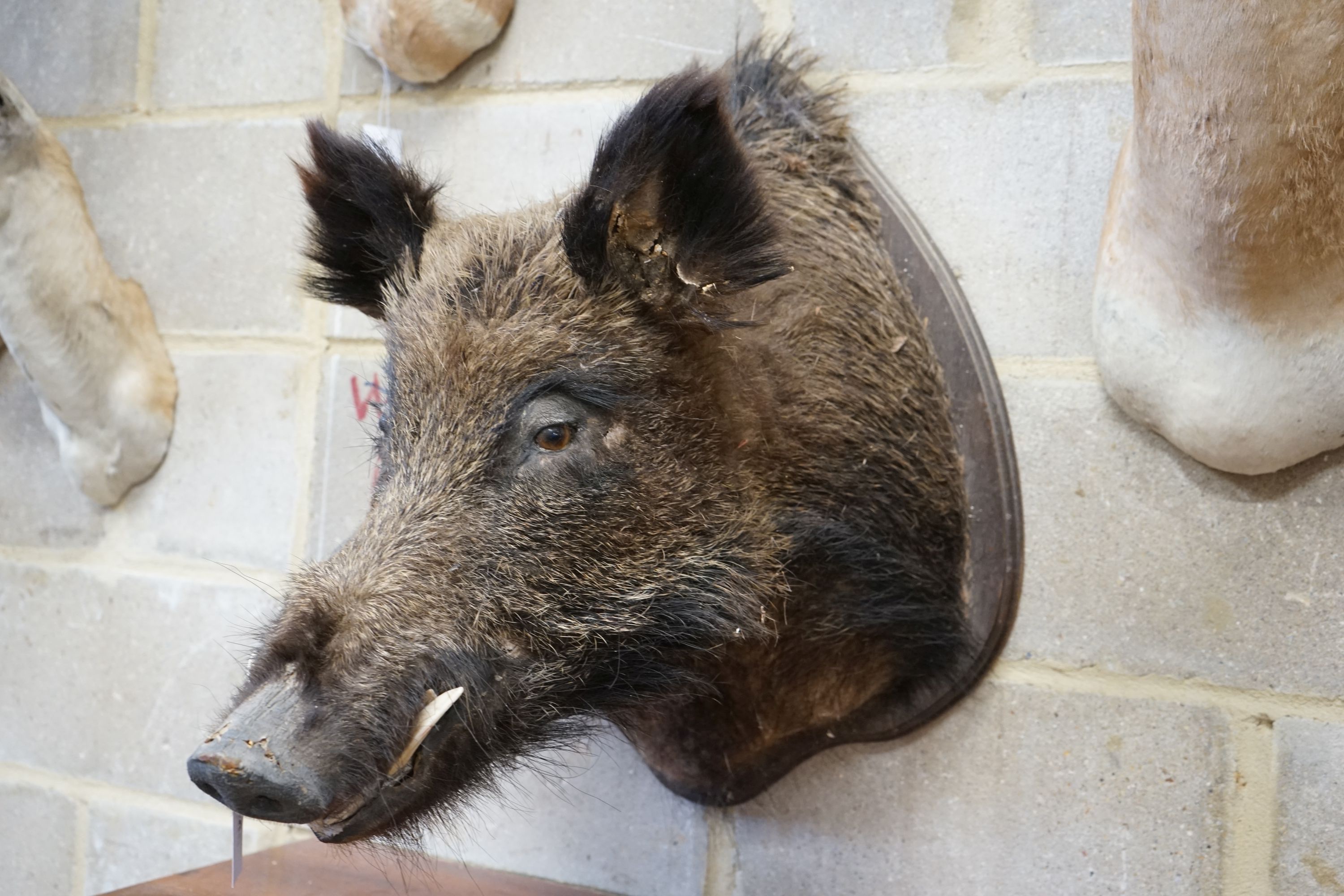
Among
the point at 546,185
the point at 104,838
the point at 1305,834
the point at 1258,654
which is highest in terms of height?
the point at 546,185

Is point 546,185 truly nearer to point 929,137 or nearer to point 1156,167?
point 929,137

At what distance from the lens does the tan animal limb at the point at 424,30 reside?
1.27 meters

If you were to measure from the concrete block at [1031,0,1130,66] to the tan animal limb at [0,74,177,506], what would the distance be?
1.27 m

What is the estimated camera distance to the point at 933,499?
3.61ft

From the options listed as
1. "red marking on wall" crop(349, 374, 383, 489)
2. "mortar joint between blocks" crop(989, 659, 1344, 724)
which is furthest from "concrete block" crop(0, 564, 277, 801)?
"mortar joint between blocks" crop(989, 659, 1344, 724)

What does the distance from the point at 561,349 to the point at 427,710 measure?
32cm

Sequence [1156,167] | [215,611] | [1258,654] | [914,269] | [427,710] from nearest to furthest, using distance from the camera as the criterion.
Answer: [427,710], [1156,167], [1258,654], [914,269], [215,611]

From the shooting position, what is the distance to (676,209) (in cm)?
92

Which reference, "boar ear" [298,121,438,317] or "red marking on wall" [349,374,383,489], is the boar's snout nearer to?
"boar ear" [298,121,438,317]

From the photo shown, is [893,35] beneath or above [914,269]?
above

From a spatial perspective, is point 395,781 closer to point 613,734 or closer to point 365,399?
point 613,734

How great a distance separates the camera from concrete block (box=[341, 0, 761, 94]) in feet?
4.08

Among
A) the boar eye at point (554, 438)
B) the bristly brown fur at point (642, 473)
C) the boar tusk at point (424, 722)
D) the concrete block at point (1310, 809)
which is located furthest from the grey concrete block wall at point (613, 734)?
the boar eye at point (554, 438)

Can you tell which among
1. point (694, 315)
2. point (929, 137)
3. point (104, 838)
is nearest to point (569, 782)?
point (694, 315)
